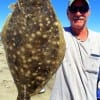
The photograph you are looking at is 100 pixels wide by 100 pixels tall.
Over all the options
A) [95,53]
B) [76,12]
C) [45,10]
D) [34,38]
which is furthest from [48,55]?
[95,53]

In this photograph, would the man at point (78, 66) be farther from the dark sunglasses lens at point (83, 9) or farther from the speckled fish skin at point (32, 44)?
the speckled fish skin at point (32, 44)

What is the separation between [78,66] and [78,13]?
835 millimetres

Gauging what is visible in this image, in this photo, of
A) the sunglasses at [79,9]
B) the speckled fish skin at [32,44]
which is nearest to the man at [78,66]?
the sunglasses at [79,9]

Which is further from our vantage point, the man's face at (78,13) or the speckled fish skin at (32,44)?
the man's face at (78,13)

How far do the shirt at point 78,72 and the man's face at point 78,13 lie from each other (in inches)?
11.7

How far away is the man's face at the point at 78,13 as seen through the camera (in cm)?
513

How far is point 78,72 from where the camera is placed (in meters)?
5.46

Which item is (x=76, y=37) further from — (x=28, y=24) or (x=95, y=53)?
(x=28, y=24)

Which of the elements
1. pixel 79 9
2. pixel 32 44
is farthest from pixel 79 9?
pixel 32 44

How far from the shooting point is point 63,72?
17.9 ft

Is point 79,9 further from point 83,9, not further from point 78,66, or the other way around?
point 78,66

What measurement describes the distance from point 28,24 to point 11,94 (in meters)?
12.6

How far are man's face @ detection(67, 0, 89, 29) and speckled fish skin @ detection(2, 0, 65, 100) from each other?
5.33 ft

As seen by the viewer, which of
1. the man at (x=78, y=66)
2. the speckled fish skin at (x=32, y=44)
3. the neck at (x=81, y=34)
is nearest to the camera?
the speckled fish skin at (x=32, y=44)
